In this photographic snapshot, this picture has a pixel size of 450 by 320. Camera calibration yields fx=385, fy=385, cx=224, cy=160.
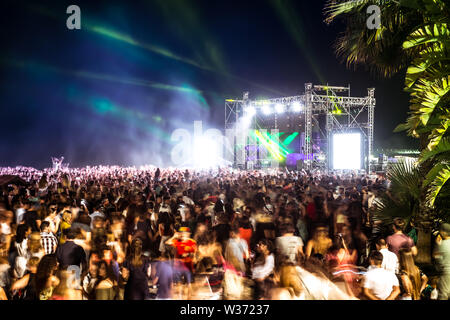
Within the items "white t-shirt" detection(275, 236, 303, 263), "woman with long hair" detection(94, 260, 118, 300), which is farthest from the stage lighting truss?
"woman with long hair" detection(94, 260, 118, 300)

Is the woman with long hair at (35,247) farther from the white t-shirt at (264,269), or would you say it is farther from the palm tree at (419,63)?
the palm tree at (419,63)

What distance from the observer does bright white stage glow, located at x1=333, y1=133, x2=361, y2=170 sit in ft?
59.3

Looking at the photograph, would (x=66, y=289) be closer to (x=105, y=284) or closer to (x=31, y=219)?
(x=105, y=284)

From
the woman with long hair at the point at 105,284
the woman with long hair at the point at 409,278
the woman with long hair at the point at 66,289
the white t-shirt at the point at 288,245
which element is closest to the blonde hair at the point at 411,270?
the woman with long hair at the point at 409,278

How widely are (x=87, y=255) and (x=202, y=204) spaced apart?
3288 millimetres

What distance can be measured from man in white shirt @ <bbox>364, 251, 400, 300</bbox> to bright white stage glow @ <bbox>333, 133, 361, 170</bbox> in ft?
47.1

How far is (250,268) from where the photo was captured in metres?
5.41

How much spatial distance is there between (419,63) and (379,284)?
9.43 feet

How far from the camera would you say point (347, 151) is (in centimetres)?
1825

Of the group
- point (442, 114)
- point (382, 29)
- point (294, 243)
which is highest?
point (382, 29)

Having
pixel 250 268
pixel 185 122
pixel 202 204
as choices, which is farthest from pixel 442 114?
pixel 185 122

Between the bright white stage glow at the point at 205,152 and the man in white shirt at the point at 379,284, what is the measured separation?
69.5ft
